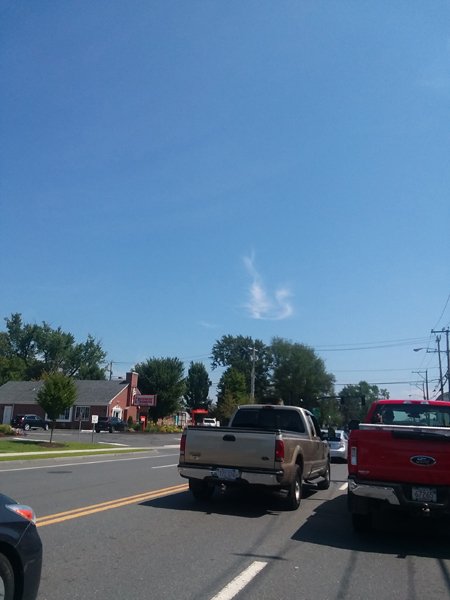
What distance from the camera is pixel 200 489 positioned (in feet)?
38.3

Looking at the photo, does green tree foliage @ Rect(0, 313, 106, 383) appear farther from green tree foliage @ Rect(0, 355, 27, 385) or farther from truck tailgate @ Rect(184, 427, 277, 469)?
truck tailgate @ Rect(184, 427, 277, 469)

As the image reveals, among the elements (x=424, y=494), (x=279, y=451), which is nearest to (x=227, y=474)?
(x=279, y=451)

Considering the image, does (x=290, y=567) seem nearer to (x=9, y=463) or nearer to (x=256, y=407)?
(x=256, y=407)

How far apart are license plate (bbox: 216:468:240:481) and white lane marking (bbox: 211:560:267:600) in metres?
3.58

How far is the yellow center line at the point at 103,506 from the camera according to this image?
916cm

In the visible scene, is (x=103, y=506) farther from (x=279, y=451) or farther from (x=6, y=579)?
(x=6, y=579)

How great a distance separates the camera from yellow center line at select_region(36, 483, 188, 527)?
916cm

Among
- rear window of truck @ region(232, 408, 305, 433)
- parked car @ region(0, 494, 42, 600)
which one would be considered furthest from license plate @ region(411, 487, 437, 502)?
parked car @ region(0, 494, 42, 600)

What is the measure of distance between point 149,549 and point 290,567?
1.82 m

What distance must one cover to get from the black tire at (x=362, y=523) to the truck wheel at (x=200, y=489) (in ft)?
11.4

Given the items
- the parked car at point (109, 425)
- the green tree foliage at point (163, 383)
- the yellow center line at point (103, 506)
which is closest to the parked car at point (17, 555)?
the yellow center line at point (103, 506)

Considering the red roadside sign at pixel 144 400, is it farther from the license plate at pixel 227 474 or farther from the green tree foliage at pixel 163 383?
the license plate at pixel 227 474

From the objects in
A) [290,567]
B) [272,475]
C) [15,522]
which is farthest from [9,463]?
[15,522]

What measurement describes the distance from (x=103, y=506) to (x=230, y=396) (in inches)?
2014
